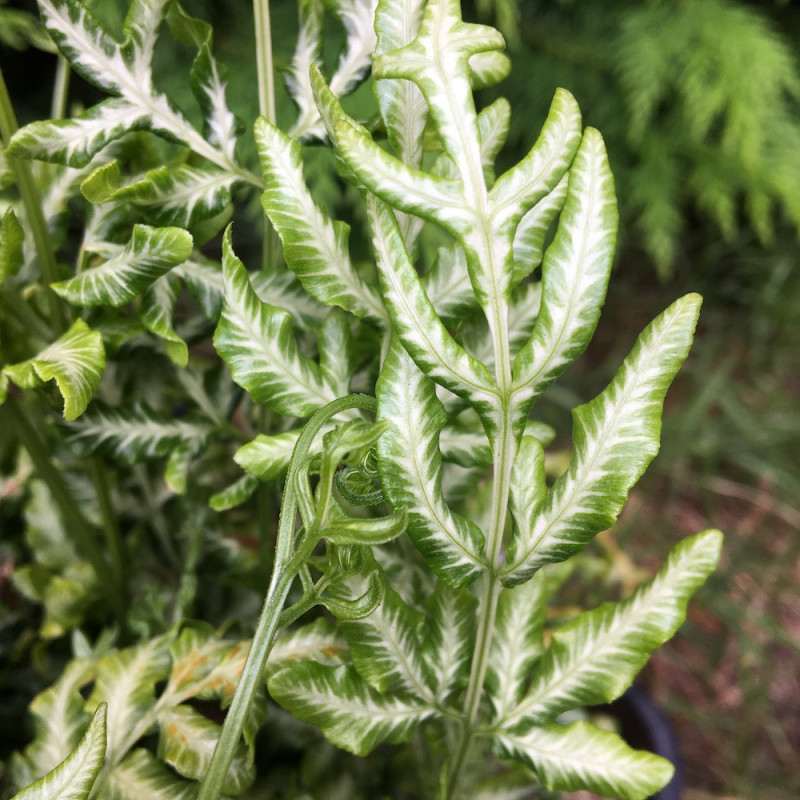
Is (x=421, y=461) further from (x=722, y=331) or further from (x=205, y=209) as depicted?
(x=722, y=331)

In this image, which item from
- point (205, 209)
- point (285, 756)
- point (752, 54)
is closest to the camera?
point (205, 209)

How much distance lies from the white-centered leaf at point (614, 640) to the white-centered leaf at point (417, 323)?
0.15 m

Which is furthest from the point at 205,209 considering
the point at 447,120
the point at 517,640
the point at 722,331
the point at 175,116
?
the point at 722,331

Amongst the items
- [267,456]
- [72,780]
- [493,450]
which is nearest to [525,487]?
[493,450]

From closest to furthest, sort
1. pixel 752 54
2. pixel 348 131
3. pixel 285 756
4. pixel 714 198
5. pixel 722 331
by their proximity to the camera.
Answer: pixel 348 131 → pixel 285 756 → pixel 752 54 → pixel 714 198 → pixel 722 331

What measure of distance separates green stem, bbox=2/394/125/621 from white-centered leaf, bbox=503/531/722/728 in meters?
0.31

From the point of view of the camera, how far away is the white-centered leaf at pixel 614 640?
376 millimetres

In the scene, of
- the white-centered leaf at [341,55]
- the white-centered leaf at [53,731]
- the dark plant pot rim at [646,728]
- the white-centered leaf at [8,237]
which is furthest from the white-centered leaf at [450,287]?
the dark plant pot rim at [646,728]

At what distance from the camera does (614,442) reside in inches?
12.7

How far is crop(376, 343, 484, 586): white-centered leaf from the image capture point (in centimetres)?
32

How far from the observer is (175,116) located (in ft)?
1.37

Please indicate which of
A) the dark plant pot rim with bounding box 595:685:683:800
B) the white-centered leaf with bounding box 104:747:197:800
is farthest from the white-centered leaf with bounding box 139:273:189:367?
the dark plant pot rim with bounding box 595:685:683:800

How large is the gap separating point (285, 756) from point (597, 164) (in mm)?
471

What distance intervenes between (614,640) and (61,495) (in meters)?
0.35
